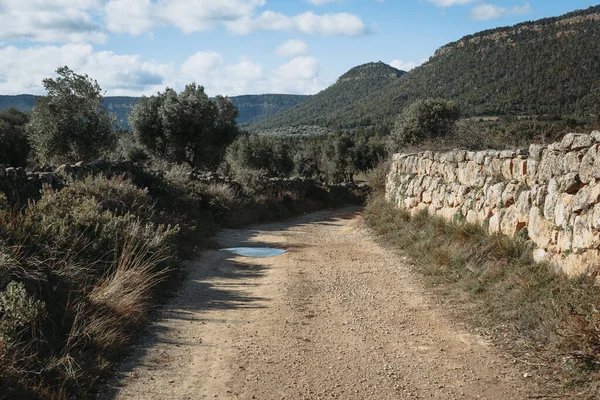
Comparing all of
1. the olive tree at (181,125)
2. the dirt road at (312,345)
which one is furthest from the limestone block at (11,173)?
the olive tree at (181,125)

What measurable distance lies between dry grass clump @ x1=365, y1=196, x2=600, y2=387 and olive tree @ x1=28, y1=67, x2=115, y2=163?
17.2 meters

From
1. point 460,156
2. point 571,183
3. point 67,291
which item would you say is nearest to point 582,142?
point 571,183

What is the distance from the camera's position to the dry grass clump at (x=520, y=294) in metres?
4.53

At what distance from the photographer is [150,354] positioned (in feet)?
17.3

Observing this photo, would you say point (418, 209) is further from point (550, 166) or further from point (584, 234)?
point (584, 234)

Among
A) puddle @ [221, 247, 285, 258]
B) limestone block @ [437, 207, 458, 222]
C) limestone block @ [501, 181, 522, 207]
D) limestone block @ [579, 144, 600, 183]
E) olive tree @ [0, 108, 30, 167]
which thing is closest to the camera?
limestone block @ [579, 144, 600, 183]

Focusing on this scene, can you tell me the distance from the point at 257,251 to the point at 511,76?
44.5 metres

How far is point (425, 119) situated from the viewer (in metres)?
29.9

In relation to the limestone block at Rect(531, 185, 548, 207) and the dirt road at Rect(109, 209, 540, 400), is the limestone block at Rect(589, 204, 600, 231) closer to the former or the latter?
the limestone block at Rect(531, 185, 548, 207)

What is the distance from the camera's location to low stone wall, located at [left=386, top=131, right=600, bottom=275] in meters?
6.02

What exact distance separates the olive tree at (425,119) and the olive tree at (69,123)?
16.8 m

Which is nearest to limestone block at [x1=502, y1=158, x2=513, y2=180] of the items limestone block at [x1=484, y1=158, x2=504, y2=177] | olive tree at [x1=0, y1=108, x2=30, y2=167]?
limestone block at [x1=484, y1=158, x2=504, y2=177]

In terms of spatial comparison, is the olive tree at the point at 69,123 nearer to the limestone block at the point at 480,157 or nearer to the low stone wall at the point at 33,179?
the low stone wall at the point at 33,179

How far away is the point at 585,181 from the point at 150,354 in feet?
18.4
